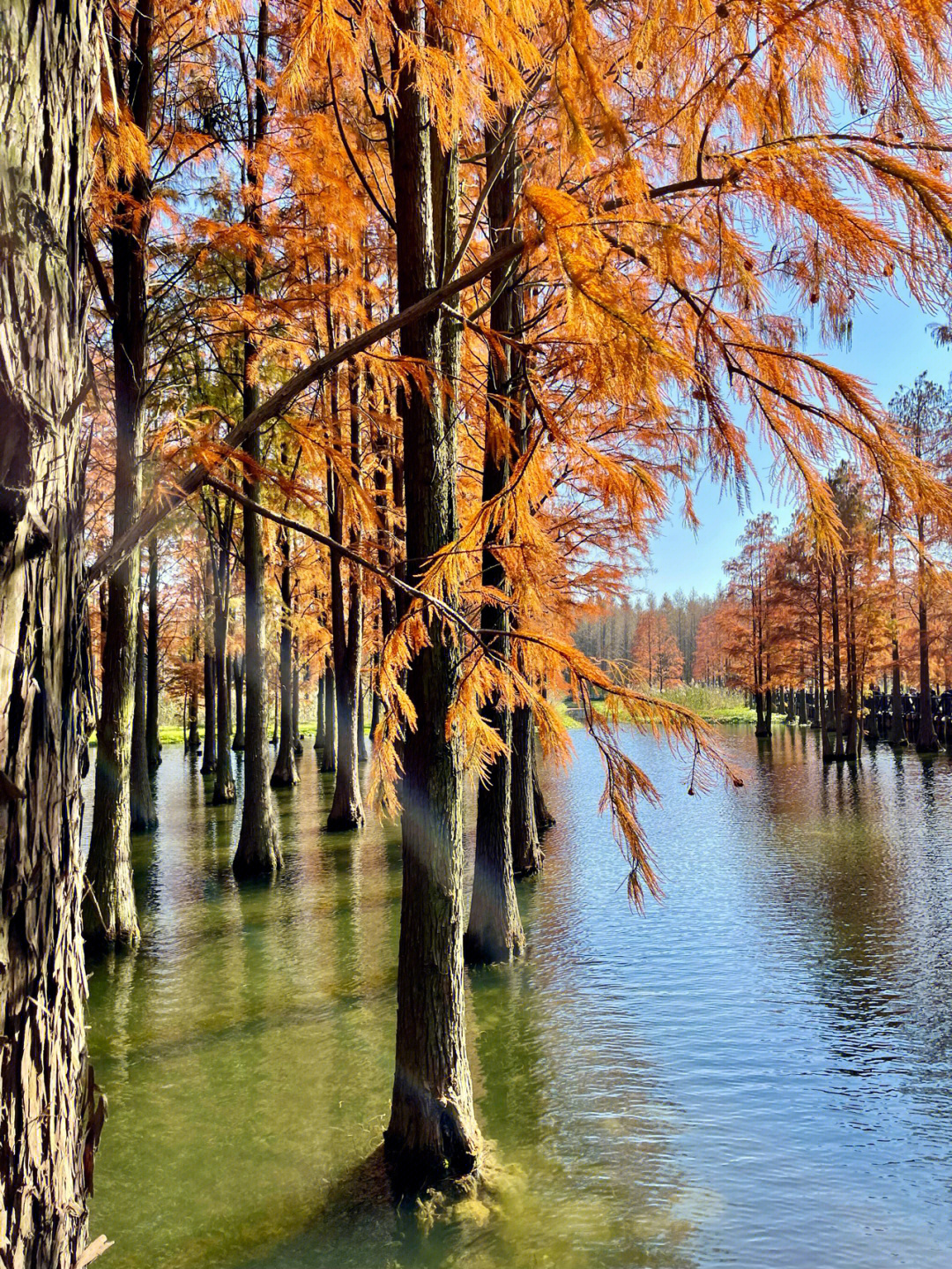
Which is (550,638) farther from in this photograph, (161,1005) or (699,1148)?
(161,1005)

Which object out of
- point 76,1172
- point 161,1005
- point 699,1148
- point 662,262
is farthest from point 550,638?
point 161,1005

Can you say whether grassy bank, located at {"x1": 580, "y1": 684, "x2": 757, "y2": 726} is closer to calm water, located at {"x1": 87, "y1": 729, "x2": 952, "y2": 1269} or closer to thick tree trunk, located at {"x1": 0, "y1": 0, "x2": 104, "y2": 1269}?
calm water, located at {"x1": 87, "y1": 729, "x2": 952, "y2": 1269}

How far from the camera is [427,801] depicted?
514 cm

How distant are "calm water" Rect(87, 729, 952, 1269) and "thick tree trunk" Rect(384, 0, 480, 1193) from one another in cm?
41

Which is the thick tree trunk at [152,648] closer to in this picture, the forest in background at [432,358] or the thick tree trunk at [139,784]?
the thick tree trunk at [139,784]

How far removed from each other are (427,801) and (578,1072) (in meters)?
2.98

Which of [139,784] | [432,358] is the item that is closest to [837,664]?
[139,784]

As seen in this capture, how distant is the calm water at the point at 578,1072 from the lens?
189 inches

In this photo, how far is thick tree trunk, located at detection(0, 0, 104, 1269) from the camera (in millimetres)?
1620

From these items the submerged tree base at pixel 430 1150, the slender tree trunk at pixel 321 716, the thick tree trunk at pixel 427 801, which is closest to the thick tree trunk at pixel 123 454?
the thick tree trunk at pixel 427 801

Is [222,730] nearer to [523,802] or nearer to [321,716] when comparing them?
[321,716]

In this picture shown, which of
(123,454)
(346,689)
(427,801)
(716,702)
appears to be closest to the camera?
(427,801)

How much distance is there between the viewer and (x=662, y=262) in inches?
151

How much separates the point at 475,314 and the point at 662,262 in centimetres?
135
